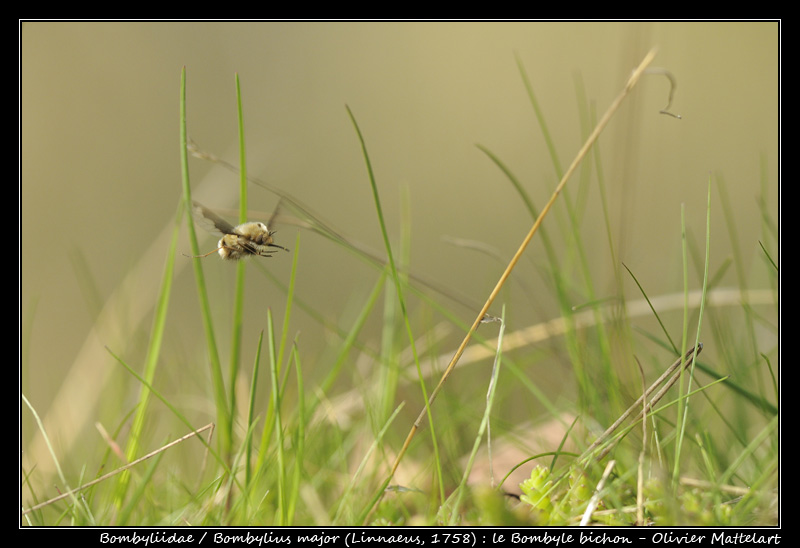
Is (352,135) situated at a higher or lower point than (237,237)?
higher

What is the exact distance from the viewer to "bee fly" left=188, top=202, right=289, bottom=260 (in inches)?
36.5

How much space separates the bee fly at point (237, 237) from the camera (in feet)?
3.04

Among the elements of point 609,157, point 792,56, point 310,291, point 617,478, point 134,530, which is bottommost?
point 310,291

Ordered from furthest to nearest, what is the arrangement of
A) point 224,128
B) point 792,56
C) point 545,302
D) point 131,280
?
point 224,128 < point 545,302 < point 131,280 < point 792,56

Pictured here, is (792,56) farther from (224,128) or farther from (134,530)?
(224,128)

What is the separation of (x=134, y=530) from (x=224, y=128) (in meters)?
4.15

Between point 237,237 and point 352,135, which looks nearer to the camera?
point 237,237

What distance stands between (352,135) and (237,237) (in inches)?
158

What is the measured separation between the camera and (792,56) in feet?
3.14

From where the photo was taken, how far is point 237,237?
0.93m

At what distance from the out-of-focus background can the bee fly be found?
214cm

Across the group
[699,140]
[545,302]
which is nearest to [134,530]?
[545,302]

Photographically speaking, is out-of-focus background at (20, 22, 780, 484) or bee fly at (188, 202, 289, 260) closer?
bee fly at (188, 202, 289, 260)

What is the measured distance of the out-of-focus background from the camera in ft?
11.7
